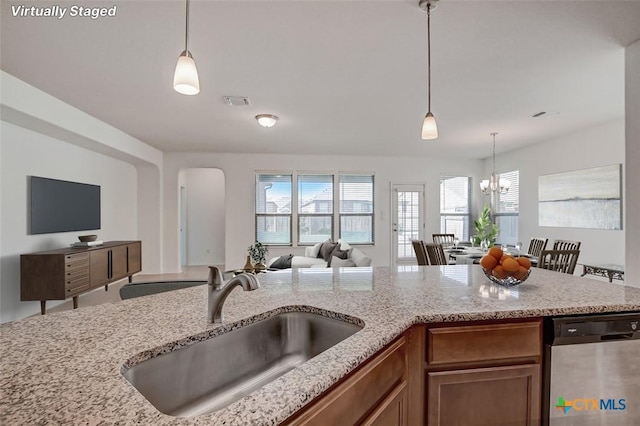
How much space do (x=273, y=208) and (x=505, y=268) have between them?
5.88 m

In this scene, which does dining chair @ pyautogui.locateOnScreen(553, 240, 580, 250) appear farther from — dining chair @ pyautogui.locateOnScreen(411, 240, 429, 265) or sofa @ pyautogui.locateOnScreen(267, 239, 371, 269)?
sofa @ pyautogui.locateOnScreen(267, 239, 371, 269)

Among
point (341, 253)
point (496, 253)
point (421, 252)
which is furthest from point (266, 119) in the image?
point (496, 253)

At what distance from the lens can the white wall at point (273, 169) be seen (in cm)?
682

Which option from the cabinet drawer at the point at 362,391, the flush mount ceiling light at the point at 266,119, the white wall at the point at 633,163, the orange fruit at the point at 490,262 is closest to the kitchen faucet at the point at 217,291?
the cabinet drawer at the point at 362,391

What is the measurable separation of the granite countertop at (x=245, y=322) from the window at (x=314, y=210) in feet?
16.8

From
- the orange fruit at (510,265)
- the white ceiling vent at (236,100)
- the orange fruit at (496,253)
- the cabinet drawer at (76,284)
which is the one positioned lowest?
the cabinet drawer at (76,284)

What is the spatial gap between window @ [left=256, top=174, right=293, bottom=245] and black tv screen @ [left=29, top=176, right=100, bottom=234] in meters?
3.00

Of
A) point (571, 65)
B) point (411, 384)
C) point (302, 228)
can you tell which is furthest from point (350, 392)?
point (302, 228)

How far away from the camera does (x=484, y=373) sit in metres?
1.33

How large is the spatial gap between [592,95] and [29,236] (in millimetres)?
6899

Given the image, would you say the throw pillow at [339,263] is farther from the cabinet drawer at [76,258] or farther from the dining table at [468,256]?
the cabinet drawer at [76,258]

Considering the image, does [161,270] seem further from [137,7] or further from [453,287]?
[453,287]

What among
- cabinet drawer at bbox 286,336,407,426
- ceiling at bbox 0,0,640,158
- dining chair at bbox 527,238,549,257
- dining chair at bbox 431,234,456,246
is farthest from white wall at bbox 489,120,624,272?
cabinet drawer at bbox 286,336,407,426

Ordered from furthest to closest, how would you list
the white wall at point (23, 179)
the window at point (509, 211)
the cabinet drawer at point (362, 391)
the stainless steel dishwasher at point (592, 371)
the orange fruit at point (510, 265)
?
1. the window at point (509, 211)
2. the white wall at point (23, 179)
3. the orange fruit at point (510, 265)
4. the stainless steel dishwasher at point (592, 371)
5. the cabinet drawer at point (362, 391)
